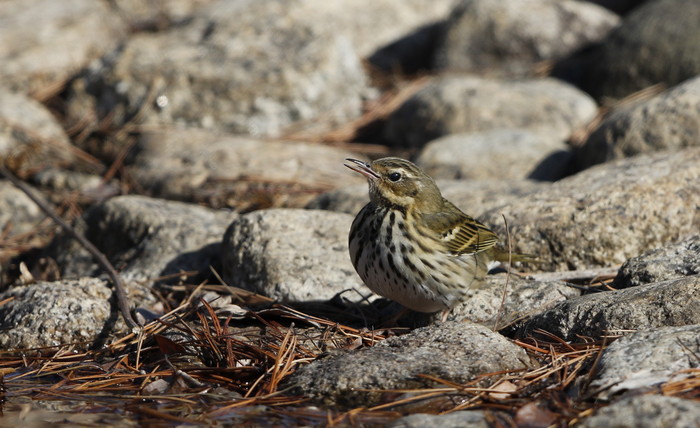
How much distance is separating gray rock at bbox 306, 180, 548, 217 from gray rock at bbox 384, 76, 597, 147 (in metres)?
2.40

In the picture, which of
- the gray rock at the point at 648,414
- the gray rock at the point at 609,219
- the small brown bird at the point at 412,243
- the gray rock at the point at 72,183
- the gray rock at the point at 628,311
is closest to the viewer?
the gray rock at the point at 648,414

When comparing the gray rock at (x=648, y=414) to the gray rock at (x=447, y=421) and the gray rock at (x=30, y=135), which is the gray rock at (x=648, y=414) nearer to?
the gray rock at (x=447, y=421)

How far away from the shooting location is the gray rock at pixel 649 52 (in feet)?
33.7

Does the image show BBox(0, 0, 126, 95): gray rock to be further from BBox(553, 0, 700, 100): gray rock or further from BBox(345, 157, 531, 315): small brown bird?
BBox(345, 157, 531, 315): small brown bird

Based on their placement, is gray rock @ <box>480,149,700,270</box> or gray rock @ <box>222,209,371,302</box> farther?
gray rock @ <box>480,149,700,270</box>

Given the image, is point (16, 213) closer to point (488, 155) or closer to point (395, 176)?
point (395, 176)

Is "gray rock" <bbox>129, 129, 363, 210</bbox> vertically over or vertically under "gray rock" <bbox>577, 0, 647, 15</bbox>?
under

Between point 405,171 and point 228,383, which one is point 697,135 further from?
point 228,383

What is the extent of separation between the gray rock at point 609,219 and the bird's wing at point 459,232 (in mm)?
399

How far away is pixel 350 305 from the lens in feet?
19.4

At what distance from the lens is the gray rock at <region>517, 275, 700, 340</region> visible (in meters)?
4.65

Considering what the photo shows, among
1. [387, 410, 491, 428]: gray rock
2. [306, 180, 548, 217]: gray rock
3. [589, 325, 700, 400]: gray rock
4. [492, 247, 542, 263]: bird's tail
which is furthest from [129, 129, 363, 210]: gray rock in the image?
[387, 410, 491, 428]: gray rock

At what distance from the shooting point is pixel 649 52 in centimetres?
1043

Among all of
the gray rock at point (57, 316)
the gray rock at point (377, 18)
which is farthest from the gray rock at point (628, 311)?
the gray rock at point (377, 18)
